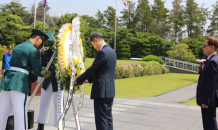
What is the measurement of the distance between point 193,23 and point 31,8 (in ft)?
129

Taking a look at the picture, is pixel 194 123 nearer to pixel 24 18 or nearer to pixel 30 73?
pixel 30 73

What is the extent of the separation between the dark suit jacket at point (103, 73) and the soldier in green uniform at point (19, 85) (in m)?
0.93

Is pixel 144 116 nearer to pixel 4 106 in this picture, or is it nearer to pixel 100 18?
pixel 4 106

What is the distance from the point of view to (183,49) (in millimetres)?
35719

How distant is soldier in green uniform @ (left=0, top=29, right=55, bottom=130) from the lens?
387cm

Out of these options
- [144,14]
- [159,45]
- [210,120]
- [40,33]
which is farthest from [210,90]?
[144,14]

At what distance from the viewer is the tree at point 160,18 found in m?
54.7

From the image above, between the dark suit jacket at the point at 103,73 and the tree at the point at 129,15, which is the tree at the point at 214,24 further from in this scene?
the dark suit jacket at the point at 103,73

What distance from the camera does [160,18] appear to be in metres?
55.3

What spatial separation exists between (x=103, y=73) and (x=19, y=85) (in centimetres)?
136

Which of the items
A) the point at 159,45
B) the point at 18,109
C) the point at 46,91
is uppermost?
the point at 159,45

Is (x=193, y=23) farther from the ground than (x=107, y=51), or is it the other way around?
(x=193, y=23)

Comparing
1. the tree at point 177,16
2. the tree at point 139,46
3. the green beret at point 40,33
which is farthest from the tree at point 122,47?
the green beret at point 40,33

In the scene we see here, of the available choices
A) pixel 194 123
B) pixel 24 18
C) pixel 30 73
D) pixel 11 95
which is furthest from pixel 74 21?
pixel 24 18
